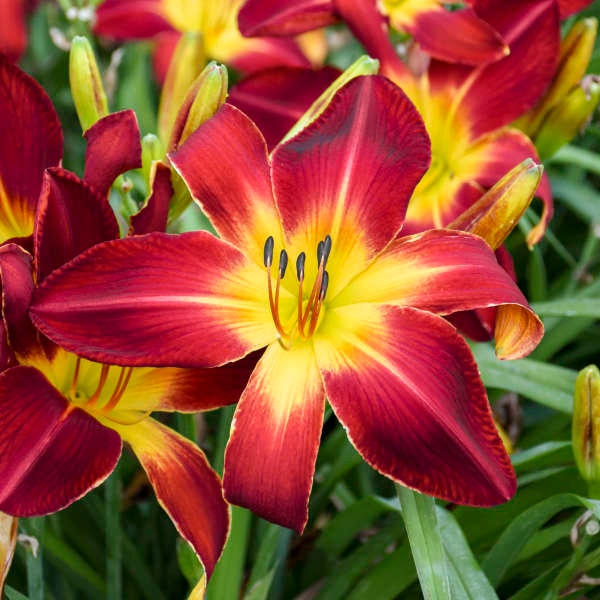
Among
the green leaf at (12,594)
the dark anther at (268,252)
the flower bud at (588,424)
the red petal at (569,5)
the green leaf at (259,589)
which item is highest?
the red petal at (569,5)

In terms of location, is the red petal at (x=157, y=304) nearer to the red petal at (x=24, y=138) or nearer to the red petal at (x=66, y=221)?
the red petal at (x=66, y=221)

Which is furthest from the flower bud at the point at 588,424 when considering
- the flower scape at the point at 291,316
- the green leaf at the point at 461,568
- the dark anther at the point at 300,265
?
the dark anther at the point at 300,265

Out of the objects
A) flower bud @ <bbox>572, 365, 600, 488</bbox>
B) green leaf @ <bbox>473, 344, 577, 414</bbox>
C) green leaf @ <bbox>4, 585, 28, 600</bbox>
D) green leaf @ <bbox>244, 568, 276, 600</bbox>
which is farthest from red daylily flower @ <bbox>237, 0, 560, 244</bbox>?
green leaf @ <bbox>4, 585, 28, 600</bbox>

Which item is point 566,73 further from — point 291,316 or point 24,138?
point 24,138

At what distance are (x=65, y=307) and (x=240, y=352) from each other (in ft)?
0.41

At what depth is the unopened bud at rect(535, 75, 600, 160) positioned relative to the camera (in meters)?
0.92

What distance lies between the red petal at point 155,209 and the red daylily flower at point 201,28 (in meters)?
0.49

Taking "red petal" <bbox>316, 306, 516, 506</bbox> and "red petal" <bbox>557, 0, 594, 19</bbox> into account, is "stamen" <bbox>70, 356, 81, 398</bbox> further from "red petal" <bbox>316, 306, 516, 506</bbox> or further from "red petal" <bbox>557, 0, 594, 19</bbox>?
"red petal" <bbox>557, 0, 594, 19</bbox>

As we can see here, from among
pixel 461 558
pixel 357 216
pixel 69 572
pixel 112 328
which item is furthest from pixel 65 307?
pixel 69 572

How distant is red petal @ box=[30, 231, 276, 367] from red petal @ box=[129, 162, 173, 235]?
27 mm

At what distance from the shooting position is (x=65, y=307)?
563mm

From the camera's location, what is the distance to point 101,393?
26.9 inches

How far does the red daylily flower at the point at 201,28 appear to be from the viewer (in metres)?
1.09

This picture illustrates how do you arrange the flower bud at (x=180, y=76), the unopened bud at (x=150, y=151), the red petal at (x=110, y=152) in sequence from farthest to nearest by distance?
the flower bud at (x=180, y=76) < the unopened bud at (x=150, y=151) < the red petal at (x=110, y=152)
